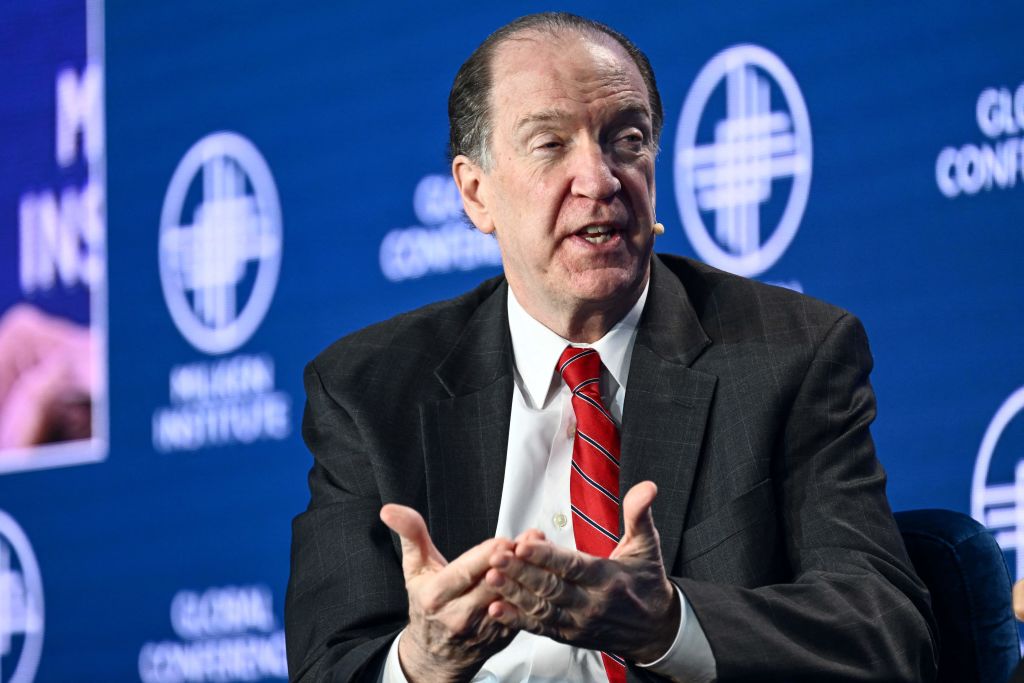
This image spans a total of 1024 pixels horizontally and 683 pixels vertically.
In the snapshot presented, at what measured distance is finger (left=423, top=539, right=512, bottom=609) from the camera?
1620mm

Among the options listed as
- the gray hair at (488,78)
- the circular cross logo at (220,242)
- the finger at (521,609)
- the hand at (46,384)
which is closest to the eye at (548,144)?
the gray hair at (488,78)

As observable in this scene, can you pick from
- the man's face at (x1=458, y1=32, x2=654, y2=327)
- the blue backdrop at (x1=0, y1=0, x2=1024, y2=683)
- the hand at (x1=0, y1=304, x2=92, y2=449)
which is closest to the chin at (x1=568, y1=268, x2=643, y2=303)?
the man's face at (x1=458, y1=32, x2=654, y2=327)

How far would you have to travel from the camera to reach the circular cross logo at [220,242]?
394cm

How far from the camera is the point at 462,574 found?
166 cm

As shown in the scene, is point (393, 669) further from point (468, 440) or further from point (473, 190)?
point (473, 190)

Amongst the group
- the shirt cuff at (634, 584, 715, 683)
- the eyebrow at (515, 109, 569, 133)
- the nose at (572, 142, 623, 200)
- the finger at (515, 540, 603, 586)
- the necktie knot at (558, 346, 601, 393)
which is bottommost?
the shirt cuff at (634, 584, 715, 683)

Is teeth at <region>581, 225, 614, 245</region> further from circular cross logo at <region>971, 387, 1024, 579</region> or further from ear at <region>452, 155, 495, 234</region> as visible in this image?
circular cross logo at <region>971, 387, 1024, 579</region>

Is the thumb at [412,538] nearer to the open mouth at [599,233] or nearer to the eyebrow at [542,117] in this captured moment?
the open mouth at [599,233]

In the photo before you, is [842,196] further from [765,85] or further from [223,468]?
[223,468]

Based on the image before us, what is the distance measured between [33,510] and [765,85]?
8.67 feet

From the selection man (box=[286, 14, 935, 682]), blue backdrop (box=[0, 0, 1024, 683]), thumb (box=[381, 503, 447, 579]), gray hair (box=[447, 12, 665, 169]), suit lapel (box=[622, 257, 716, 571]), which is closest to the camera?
thumb (box=[381, 503, 447, 579])

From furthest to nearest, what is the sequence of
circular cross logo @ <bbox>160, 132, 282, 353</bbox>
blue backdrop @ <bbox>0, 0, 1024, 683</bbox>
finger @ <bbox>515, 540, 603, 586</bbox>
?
circular cross logo @ <bbox>160, 132, 282, 353</bbox>
blue backdrop @ <bbox>0, 0, 1024, 683</bbox>
finger @ <bbox>515, 540, 603, 586</bbox>

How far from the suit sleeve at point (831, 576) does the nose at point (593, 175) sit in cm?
42

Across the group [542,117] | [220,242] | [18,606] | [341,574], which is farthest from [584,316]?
[18,606]
